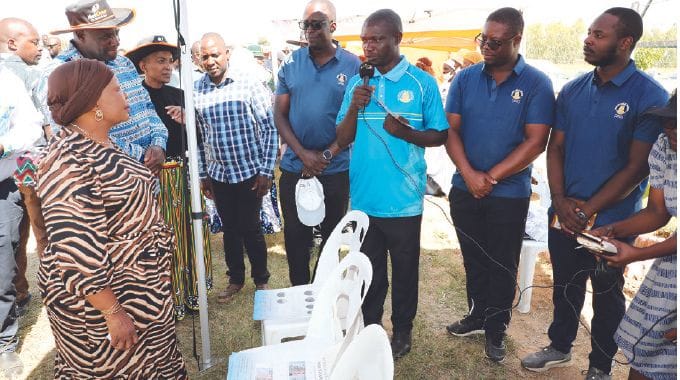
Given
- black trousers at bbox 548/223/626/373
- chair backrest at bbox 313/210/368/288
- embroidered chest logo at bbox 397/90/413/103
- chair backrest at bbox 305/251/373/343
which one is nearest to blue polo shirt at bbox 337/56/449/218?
embroidered chest logo at bbox 397/90/413/103

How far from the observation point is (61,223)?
1586mm

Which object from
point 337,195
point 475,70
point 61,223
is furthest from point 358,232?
point 61,223

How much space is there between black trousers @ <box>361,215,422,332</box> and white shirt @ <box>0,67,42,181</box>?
2161 millimetres

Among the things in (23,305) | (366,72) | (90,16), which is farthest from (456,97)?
(23,305)

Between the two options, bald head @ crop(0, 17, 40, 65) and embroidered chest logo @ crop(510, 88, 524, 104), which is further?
bald head @ crop(0, 17, 40, 65)

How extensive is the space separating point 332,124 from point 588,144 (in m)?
1.54

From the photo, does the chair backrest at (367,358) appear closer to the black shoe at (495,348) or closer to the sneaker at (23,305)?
the black shoe at (495,348)

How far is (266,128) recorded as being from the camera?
350 cm

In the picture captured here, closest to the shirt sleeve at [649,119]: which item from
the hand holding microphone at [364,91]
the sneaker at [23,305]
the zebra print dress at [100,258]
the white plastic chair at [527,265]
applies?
the hand holding microphone at [364,91]

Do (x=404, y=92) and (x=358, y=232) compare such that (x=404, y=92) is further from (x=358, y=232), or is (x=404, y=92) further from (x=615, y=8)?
(x=615, y=8)

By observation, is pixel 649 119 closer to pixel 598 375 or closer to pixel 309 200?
pixel 598 375

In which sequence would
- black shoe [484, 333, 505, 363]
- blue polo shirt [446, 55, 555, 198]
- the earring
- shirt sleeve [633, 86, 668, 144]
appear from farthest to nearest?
1. black shoe [484, 333, 505, 363]
2. blue polo shirt [446, 55, 555, 198]
3. shirt sleeve [633, 86, 668, 144]
4. the earring

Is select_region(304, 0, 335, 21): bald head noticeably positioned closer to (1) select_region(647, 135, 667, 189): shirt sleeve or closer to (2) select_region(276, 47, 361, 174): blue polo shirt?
(2) select_region(276, 47, 361, 174): blue polo shirt

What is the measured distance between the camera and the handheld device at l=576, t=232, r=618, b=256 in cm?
204
